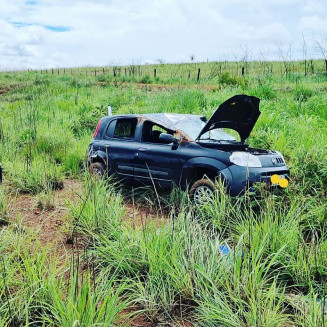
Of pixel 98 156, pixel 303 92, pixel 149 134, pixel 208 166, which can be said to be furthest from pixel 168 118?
pixel 303 92

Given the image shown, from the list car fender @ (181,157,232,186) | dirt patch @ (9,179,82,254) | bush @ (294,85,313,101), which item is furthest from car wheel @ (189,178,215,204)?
bush @ (294,85,313,101)

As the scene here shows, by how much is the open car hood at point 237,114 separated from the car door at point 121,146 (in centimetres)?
154

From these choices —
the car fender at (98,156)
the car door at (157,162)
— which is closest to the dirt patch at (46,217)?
the car fender at (98,156)

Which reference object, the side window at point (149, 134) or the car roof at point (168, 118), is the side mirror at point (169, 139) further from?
the side window at point (149, 134)

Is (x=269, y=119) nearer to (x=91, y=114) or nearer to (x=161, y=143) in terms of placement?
(x=161, y=143)

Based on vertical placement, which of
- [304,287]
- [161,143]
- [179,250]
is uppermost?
[161,143]

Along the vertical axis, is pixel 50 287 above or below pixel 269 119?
below

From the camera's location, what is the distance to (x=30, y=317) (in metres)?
3.21

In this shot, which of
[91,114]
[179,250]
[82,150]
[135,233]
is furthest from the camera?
[91,114]

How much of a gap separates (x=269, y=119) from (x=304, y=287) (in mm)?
6684

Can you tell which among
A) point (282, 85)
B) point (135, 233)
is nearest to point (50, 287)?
point (135, 233)

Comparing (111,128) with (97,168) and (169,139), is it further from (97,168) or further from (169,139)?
(169,139)

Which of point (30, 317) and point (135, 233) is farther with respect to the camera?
point (135, 233)

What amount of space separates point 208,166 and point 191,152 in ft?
1.44
